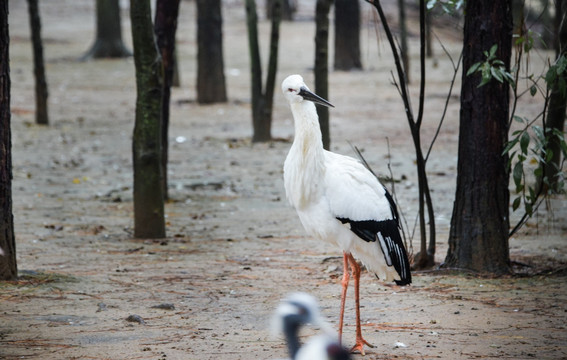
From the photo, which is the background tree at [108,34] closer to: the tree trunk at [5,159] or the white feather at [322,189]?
the tree trunk at [5,159]

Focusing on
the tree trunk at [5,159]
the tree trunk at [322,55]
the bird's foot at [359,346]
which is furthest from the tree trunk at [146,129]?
the bird's foot at [359,346]

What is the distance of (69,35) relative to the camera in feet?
98.5

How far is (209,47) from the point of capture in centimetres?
1691

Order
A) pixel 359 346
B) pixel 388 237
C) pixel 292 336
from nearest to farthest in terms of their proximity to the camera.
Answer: pixel 292 336 < pixel 359 346 < pixel 388 237

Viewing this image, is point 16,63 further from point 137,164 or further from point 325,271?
point 325,271

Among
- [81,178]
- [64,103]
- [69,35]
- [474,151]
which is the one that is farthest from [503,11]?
[69,35]

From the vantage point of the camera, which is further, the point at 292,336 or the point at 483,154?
the point at 483,154

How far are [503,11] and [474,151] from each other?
3.50 feet

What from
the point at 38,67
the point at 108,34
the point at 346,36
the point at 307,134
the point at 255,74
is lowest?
the point at 307,134

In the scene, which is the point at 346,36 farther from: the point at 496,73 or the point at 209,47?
the point at 496,73

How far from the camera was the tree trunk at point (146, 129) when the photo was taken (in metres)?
7.16

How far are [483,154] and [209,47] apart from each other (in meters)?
11.6

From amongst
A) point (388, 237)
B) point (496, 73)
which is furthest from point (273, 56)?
point (388, 237)

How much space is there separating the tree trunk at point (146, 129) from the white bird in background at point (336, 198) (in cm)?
272
